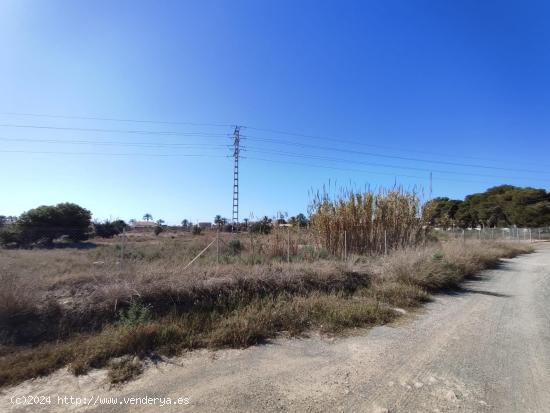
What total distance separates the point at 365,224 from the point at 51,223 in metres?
25.2

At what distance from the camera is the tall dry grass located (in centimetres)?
1664

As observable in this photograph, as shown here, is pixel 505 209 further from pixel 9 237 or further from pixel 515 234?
pixel 9 237

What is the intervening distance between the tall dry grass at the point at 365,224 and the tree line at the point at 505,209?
121ft

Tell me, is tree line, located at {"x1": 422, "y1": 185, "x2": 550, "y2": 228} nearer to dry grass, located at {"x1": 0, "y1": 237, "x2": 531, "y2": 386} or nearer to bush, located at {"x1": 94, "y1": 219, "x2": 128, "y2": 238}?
bush, located at {"x1": 94, "y1": 219, "x2": 128, "y2": 238}

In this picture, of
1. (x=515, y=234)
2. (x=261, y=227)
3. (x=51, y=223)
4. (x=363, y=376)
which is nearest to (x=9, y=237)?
(x=51, y=223)

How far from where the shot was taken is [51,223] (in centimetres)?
2867

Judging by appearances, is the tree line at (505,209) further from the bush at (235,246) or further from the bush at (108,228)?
the bush at (235,246)

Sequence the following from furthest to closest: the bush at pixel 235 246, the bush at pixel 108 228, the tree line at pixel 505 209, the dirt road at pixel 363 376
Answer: the tree line at pixel 505 209 < the bush at pixel 108 228 < the bush at pixel 235 246 < the dirt road at pixel 363 376

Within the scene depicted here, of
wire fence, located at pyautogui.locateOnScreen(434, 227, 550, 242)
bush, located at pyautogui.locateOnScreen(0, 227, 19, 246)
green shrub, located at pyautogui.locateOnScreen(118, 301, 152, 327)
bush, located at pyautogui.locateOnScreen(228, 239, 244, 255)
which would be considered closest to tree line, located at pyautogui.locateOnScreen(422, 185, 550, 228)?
wire fence, located at pyautogui.locateOnScreen(434, 227, 550, 242)

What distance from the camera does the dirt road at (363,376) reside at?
12.9 ft

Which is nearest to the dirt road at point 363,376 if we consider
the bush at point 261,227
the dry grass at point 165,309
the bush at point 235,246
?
the dry grass at point 165,309

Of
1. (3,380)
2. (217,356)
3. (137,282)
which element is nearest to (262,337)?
(217,356)

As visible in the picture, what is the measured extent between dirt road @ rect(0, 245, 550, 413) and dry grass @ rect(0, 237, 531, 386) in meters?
0.40

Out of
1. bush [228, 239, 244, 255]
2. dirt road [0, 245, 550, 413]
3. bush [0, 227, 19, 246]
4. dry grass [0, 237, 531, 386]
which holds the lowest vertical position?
dirt road [0, 245, 550, 413]
